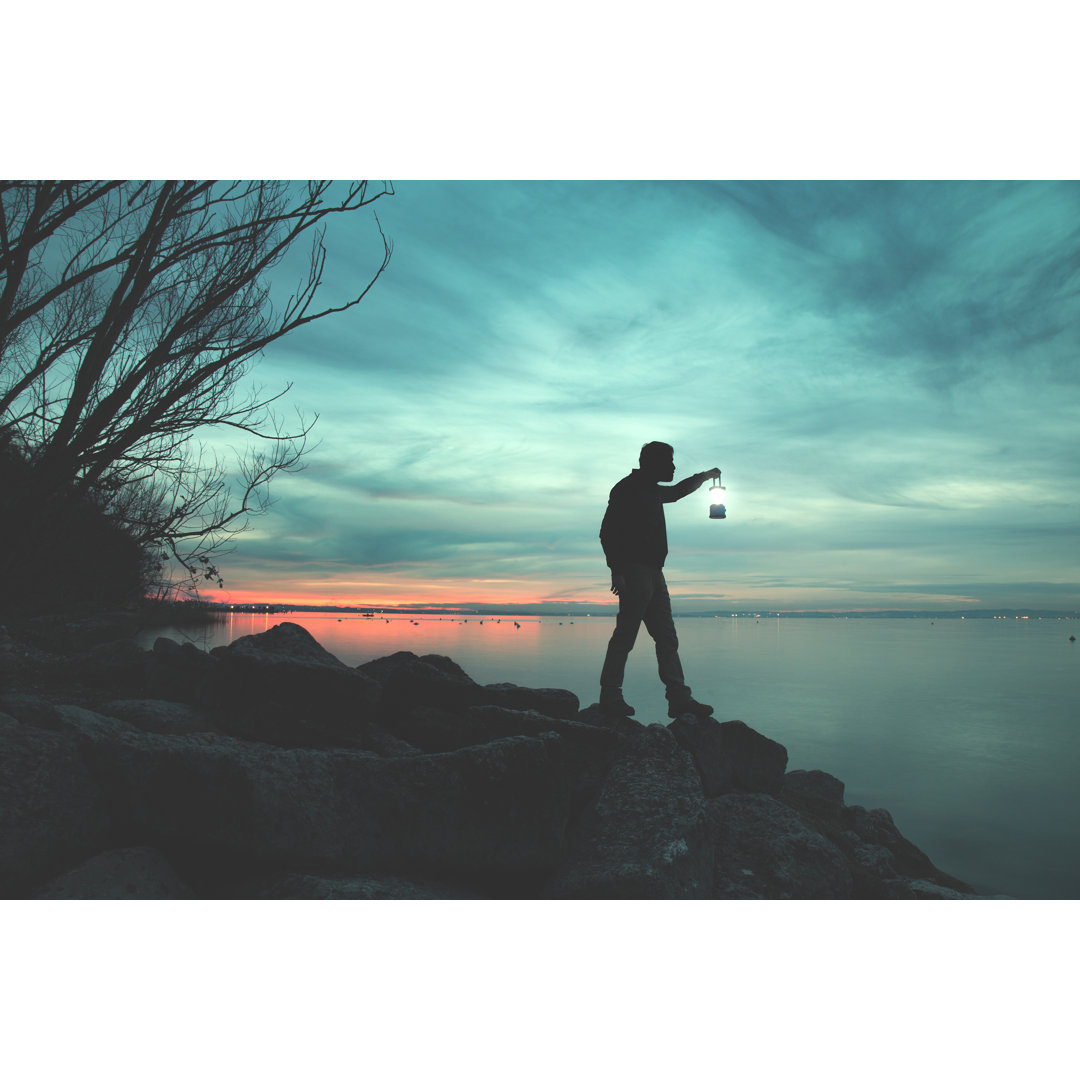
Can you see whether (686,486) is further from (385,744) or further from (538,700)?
(385,744)

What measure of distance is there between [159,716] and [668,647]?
14.2 feet

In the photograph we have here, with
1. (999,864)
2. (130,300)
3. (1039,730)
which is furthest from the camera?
(1039,730)

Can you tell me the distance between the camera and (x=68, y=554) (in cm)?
569

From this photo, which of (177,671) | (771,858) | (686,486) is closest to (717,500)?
(686,486)

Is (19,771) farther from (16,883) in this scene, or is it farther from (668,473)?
(668,473)

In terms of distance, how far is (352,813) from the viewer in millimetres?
3834

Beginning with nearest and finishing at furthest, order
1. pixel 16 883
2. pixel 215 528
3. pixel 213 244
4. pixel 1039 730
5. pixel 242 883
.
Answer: pixel 16 883
pixel 242 883
pixel 213 244
pixel 215 528
pixel 1039 730

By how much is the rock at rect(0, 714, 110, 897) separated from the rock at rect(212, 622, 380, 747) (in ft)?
5.34

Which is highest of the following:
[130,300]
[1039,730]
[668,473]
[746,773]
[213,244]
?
[213,244]

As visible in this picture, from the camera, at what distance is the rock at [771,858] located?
4.32m

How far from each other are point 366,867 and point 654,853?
1671 mm

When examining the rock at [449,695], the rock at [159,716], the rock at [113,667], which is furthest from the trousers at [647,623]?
the rock at [113,667]

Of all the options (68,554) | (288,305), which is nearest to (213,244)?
(288,305)

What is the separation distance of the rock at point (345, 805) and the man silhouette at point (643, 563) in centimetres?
180
